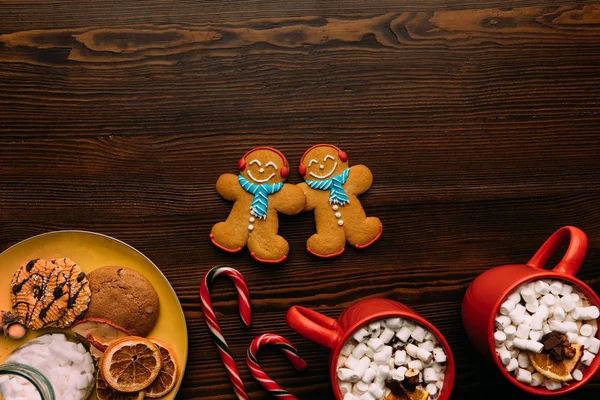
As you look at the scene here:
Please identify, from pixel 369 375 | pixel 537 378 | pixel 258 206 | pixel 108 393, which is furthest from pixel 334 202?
pixel 108 393

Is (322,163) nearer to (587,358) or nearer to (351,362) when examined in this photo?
(351,362)

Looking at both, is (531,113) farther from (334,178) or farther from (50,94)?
(50,94)

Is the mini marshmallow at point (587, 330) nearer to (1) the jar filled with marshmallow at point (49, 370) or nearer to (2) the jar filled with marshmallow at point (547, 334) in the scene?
(2) the jar filled with marshmallow at point (547, 334)

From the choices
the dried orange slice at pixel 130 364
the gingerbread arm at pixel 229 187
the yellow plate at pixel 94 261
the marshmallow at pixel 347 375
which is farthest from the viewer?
the gingerbread arm at pixel 229 187

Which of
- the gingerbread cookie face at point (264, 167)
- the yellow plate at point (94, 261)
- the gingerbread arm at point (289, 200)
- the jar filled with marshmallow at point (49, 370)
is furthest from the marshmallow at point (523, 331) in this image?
the jar filled with marshmallow at point (49, 370)

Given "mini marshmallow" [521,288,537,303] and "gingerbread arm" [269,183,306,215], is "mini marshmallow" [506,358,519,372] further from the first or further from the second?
"gingerbread arm" [269,183,306,215]

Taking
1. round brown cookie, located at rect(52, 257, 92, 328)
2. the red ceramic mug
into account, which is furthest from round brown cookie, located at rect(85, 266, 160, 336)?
the red ceramic mug

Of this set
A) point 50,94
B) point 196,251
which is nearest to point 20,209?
point 50,94
